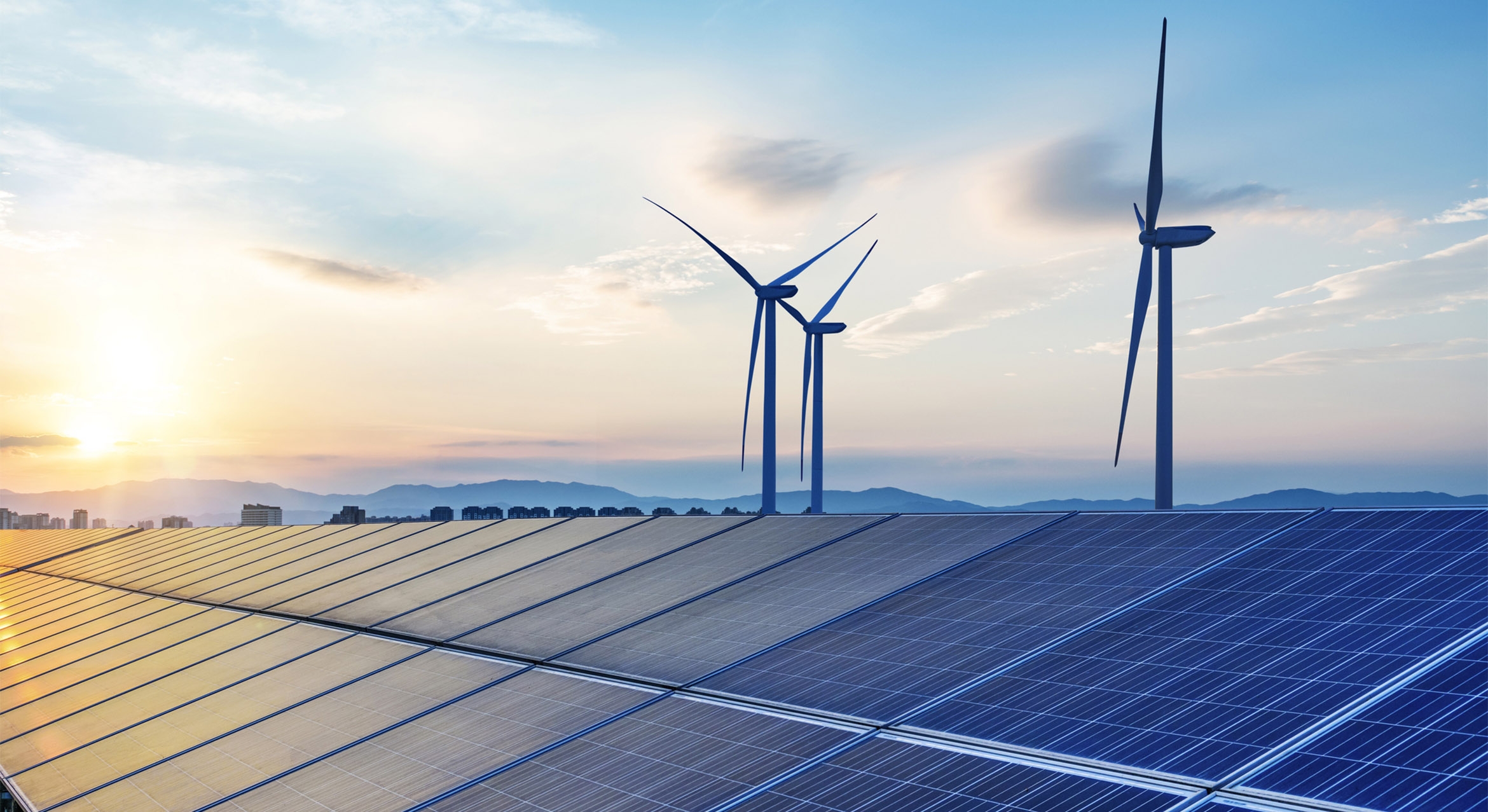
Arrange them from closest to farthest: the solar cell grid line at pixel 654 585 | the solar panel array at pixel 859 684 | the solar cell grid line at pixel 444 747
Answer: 1. the solar panel array at pixel 859 684
2. the solar cell grid line at pixel 444 747
3. the solar cell grid line at pixel 654 585

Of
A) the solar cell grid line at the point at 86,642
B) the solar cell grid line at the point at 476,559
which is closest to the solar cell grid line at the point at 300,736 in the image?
the solar cell grid line at the point at 476,559

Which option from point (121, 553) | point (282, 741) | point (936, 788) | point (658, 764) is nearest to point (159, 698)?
point (282, 741)

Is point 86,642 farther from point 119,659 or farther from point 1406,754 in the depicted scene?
point 1406,754

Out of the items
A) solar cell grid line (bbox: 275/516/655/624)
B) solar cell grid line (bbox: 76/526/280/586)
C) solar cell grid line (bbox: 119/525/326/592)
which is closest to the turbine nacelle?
solar cell grid line (bbox: 275/516/655/624)

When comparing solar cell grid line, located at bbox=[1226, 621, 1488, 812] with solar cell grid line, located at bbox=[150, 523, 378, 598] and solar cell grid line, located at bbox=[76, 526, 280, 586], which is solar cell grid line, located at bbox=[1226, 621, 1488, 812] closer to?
solar cell grid line, located at bbox=[150, 523, 378, 598]

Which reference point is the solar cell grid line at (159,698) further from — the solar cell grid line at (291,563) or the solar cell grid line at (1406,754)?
Answer: the solar cell grid line at (1406,754)
